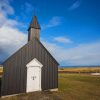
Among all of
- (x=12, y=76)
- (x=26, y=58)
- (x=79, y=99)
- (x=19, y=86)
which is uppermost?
(x=26, y=58)

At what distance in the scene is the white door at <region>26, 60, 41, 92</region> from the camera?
1738 centimetres

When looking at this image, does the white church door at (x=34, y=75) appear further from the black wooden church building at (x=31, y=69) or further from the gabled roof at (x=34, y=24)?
the gabled roof at (x=34, y=24)

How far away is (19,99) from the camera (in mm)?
14391

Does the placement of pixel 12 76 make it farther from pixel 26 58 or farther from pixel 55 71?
pixel 55 71

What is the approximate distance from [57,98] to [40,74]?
4.36 m

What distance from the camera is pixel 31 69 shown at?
17750 millimetres

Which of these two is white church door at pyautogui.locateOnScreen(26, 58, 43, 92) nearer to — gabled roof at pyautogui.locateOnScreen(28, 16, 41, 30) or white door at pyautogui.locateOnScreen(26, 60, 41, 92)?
white door at pyautogui.locateOnScreen(26, 60, 41, 92)

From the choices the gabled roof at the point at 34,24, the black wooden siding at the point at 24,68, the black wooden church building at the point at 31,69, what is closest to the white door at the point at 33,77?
the black wooden church building at the point at 31,69

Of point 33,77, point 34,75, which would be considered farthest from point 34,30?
point 33,77

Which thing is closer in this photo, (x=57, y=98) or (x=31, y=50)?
(x=57, y=98)

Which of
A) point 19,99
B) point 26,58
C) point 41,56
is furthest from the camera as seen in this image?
point 41,56

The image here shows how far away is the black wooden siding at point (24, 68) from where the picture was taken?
1592 centimetres

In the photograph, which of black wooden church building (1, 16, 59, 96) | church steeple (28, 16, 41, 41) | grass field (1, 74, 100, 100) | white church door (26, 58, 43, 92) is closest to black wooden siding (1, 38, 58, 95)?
black wooden church building (1, 16, 59, 96)

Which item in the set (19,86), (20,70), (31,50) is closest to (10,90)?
(19,86)
